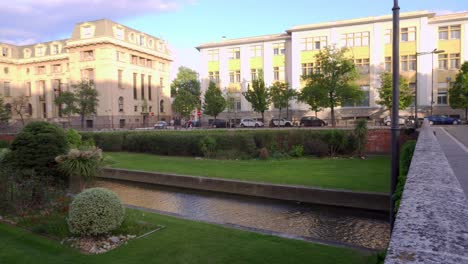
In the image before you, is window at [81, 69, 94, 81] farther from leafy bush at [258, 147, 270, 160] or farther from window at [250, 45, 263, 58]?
leafy bush at [258, 147, 270, 160]

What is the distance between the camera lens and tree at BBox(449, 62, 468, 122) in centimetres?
4616

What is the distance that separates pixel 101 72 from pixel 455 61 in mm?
61194

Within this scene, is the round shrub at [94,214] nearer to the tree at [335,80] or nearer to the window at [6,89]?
the tree at [335,80]

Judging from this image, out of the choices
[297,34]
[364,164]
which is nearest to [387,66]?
[297,34]

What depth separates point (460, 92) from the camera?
47.2 m

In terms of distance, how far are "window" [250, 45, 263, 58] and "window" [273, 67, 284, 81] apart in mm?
4037

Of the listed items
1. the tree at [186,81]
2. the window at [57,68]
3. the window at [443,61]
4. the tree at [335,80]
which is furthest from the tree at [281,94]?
the window at [57,68]

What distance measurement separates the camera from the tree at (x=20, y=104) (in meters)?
67.8

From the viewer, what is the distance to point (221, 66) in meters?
68.8

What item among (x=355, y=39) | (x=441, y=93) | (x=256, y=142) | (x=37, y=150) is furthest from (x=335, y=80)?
(x=37, y=150)

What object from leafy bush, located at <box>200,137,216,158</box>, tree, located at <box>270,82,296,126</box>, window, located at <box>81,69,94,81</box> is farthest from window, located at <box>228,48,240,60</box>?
leafy bush, located at <box>200,137,216,158</box>

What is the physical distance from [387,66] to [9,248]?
5865cm

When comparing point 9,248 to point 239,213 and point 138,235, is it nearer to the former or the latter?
point 138,235

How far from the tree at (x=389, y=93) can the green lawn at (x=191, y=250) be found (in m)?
45.4
